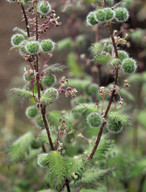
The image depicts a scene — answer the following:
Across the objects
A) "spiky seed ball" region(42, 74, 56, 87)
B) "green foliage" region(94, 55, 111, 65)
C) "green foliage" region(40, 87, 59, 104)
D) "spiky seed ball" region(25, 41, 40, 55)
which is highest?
"spiky seed ball" region(25, 41, 40, 55)

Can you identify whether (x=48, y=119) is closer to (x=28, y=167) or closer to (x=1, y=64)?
(x=28, y=167)

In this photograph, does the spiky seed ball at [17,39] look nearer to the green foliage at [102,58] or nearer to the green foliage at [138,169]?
the green foliage at [102,58]

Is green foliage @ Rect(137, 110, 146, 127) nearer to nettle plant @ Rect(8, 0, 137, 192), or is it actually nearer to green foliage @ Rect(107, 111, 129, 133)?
nettle plant @ Rect(8, 0, 137, 192)

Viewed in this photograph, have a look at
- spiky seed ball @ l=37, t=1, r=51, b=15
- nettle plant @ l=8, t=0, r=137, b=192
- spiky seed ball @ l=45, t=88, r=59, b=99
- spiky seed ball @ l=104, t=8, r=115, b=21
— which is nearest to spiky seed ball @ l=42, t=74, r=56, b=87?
nettle plant @ l=8, t=0, r=137, b=192

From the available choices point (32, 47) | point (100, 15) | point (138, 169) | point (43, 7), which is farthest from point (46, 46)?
point (138, 169)

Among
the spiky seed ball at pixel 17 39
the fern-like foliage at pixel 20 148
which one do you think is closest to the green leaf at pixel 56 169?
the fern-like foliage at pixel 20 148

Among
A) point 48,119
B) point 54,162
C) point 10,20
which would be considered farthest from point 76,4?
point 10,20
